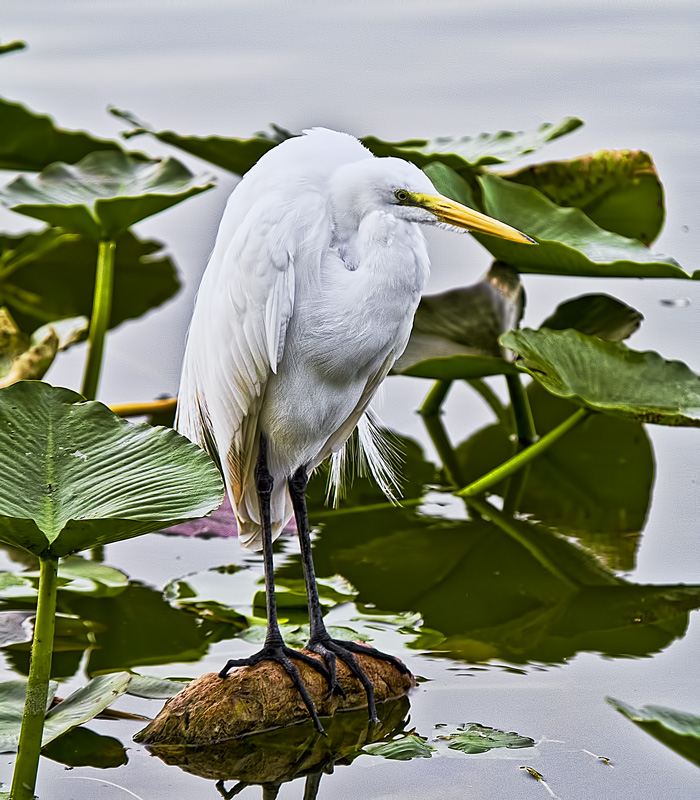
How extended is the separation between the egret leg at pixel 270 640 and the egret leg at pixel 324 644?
2 centimetres

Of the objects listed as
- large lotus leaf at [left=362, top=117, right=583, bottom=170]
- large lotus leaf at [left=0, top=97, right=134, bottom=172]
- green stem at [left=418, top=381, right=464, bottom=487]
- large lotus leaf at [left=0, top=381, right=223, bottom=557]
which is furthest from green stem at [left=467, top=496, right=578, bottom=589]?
large lotus leaf at [left=0, top=97, right=134, bottom=172]

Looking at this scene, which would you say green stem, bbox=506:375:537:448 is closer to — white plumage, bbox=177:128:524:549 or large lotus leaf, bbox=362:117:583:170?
large lotus leaf, bbox=362:117:583:170

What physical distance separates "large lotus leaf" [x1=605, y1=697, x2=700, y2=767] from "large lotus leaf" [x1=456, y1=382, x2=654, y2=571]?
93cm

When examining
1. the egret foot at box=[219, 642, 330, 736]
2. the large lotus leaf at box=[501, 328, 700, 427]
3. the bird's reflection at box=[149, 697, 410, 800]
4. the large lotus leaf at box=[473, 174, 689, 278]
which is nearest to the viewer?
the bird's reflection at box=[149, 697, 410, 800]

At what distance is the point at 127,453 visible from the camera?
1.45 m

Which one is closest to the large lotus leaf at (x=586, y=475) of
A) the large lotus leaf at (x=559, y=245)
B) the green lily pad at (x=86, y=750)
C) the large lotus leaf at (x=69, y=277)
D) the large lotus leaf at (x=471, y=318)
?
the large lotus leaf at (x=471, y=318)

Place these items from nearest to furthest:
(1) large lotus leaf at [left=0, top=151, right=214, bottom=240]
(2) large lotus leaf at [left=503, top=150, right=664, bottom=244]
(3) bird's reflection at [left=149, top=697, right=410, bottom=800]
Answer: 1. (3) bird's reflection at [left=149, top=697, right=410, bottom=800]
2. (1) large lotus leaf at [left=0, top=151, right=214, bottom=240]
3. (2) large lotus leaf at [left=503, top=150, right=664, bottom=244]

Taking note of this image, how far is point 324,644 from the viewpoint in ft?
6.03

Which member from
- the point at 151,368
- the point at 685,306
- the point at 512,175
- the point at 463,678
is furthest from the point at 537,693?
the point at 685,306

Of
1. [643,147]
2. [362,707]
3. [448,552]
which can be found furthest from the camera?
[643,147]

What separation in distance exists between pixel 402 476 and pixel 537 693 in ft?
3.13

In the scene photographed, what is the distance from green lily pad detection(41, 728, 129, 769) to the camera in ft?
5.32

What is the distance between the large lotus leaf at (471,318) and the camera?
279cm

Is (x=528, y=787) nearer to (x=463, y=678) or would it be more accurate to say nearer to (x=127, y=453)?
(x=463, y=678)
